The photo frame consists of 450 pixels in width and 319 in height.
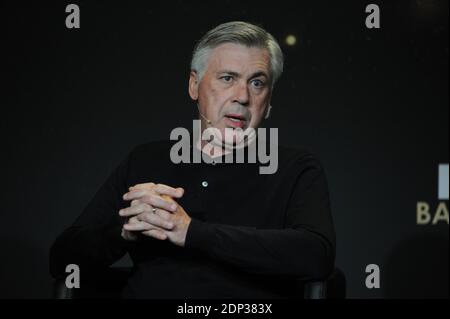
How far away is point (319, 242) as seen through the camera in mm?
1738

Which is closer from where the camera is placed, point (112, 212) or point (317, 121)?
point (112, 212)

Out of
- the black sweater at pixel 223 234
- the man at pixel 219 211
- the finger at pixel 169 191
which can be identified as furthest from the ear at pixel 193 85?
the finger at pixel 169 191

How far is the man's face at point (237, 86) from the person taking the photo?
6.64 ft

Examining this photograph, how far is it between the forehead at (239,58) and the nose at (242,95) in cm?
5

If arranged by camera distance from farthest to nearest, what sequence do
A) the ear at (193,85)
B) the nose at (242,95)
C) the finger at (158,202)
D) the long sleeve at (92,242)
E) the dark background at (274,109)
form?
the dark background at (274,109) < the ear at (193,85) < the nose at (242,95) < the long sleeve at (92,242) < the finger at (158,202)

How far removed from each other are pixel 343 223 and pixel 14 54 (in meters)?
1.46

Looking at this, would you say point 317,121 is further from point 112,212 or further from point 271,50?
point 112,212

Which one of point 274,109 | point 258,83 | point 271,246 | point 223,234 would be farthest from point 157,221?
point 274,109

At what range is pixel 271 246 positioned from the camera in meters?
1.68

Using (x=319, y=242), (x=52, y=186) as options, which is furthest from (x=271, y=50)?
(x=52, y=186)

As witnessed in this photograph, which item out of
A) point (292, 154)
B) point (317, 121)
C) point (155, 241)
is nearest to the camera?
point (155, 241)

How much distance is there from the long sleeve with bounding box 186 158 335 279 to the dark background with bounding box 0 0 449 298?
80cm

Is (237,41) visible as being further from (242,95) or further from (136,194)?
(136,194)

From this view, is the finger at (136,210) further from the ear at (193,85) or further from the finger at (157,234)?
the ear at (193,85)
